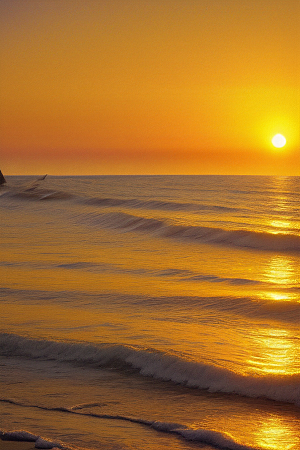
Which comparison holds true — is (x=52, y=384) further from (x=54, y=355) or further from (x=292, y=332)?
(x=292, y=332)

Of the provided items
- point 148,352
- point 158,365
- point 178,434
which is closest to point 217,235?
point 148,352

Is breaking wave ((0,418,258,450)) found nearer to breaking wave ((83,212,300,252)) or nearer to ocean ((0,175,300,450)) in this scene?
ocean ((0,175,300,450))

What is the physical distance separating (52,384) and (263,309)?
4210 mm

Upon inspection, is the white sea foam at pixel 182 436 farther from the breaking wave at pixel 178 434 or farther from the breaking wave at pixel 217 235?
the breaking wave at pixel 217 235

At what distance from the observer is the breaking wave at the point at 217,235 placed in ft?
58.3

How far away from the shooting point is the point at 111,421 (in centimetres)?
438

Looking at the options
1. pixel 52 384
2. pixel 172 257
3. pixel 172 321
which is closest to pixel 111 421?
pixel 52 384

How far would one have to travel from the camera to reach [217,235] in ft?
62.6

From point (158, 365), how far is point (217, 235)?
1374 cm

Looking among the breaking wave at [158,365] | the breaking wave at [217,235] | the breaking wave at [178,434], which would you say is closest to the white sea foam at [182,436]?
the breaking wave at [178,434]

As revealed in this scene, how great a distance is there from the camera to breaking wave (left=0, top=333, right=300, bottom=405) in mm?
5035

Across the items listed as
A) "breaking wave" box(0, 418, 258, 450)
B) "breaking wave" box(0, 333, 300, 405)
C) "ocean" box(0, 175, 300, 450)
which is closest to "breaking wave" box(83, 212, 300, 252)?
"ocean" box(0, 175, 300, 450)

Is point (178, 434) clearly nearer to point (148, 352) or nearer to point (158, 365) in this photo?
point (158, 365)

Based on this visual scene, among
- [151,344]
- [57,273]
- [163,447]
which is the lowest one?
[163,447]
